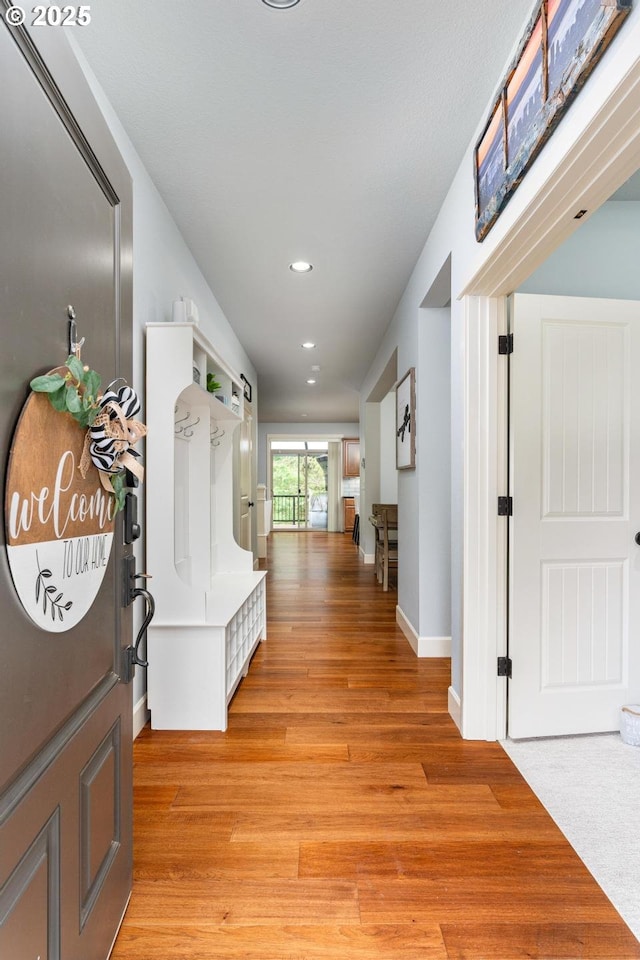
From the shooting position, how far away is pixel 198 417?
299 cm

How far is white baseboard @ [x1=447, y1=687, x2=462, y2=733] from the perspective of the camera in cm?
236

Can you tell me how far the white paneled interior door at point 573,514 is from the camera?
2238 millimetres

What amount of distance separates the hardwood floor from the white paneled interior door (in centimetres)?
46

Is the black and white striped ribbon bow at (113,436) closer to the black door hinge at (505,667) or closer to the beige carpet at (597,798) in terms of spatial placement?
the beige carpet at (597,798)

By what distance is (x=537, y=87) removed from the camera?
1.49m

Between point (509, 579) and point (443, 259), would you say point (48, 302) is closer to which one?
point (509, 579)

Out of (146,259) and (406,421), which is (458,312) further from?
(406,421)

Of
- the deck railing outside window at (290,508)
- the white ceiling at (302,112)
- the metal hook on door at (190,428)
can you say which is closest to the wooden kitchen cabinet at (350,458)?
the deck railing outside window at (290,508)

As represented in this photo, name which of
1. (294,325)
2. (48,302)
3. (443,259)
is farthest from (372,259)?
(48,302)

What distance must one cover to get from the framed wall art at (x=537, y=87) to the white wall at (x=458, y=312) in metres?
0.03

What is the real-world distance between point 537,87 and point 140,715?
2.78 metres

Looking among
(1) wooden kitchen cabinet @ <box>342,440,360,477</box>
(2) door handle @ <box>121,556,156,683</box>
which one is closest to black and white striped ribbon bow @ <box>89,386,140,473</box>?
(2) door handle @ <box>121,556,156,683</box>

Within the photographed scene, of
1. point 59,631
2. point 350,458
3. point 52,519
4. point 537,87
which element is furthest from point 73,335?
point 350,458

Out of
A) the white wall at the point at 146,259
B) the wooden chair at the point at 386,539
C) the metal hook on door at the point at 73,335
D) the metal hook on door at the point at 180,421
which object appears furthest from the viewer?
the wooden chair at the point at 386,539
